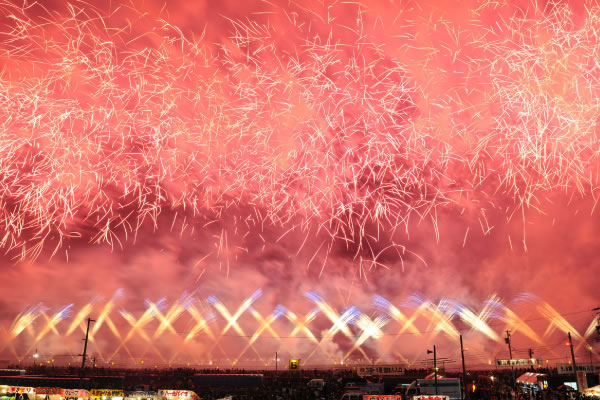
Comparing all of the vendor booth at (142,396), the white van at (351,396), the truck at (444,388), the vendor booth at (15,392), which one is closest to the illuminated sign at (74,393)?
the vendor booth at (15,392)

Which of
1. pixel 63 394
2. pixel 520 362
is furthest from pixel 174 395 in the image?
pixel 520 362

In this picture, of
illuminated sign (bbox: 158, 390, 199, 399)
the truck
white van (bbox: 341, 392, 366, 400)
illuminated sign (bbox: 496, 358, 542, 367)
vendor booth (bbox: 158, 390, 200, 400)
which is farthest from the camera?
illuminated sign (bbox: 496, 358, 542, 367)

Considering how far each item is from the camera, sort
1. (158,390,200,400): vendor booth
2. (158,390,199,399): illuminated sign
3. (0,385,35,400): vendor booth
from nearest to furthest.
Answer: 1. (158,390,200,400): vendor booth
2. (158,390,199,399): illuminated sign
3. (0,385,35,400): vendor booth

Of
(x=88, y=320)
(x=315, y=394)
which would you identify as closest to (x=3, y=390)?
(x=88, y=320)

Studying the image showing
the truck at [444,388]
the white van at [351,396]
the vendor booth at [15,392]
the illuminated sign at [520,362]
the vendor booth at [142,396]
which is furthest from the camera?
the illuminated sign at [520,362]

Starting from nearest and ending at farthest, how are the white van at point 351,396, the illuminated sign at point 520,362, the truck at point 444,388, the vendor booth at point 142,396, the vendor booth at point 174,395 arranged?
1. the vendor booth at point 142,396
2. the vendor booth at point 174,395
3. the white van at point 351,396
4. the truck at point 444,388
5. the illuminated sign at point 520,362

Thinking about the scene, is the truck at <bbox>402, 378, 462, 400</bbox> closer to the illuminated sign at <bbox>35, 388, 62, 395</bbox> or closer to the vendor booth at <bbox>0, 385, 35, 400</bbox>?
the illuminated sign at <bbox>35, 388, 62, 395</bbox>

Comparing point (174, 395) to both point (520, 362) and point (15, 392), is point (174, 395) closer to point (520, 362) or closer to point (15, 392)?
point (15, 392)

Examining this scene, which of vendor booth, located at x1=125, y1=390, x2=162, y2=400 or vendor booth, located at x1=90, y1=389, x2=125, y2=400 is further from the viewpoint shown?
vendor booth, located at x1=90, y1=389, x2=125, y2=400

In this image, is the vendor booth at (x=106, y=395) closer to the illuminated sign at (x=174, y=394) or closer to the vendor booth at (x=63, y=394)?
the vendor booth at (x=63, y=394)

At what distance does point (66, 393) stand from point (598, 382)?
37.7 metres

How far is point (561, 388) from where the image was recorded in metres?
39.8

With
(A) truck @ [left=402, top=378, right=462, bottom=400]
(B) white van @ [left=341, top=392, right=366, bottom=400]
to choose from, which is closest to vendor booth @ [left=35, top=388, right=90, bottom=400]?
(B) white van @ [left=341, top=392, right=366, bottom=400]

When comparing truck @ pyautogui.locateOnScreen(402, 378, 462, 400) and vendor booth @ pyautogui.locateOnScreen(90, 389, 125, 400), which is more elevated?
vendor booth @ pyautogui.locateOnScreen(90, 389, 125, 400)
